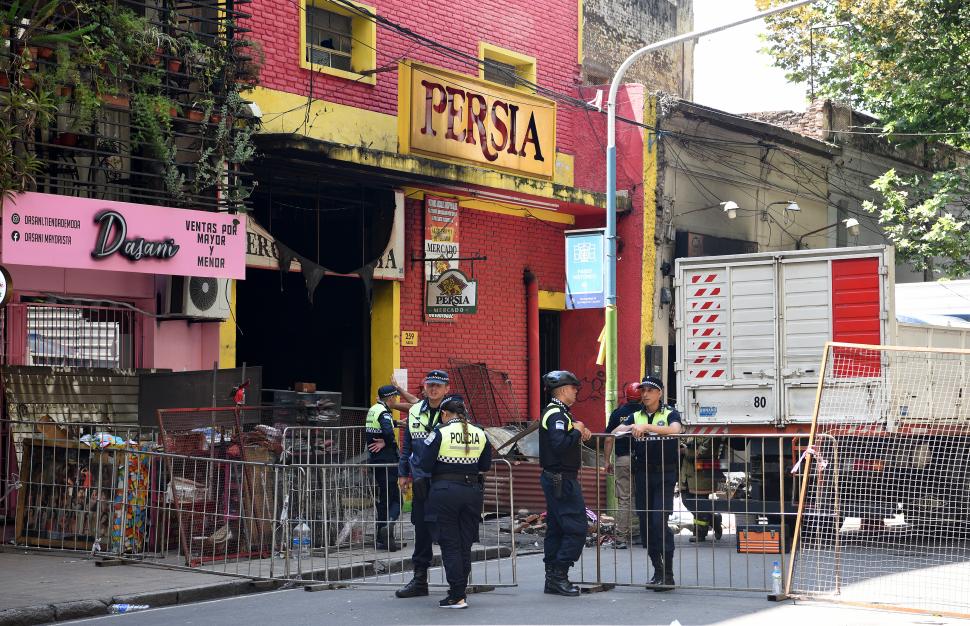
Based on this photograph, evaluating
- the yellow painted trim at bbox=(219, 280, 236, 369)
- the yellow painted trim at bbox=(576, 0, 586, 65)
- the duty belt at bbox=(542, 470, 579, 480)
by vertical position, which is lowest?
the duty belt at bbox=(542, 470, 579, 480)

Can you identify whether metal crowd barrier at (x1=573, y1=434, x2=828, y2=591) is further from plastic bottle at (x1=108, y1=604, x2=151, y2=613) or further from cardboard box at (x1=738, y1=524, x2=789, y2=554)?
plastic bottle at (x1=108, y1=604, x2=151, y2=613)

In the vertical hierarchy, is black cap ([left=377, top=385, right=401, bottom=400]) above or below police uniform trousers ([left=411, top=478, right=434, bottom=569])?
above

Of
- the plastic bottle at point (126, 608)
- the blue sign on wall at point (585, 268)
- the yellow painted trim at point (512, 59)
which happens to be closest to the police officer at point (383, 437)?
the plastic bottle at point (126, 608)

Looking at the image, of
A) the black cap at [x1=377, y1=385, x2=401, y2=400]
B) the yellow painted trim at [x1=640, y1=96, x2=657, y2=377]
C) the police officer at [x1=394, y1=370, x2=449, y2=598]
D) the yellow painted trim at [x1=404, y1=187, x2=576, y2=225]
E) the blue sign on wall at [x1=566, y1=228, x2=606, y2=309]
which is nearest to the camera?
the police officer at [x1=394, y1=370, x2=449, y2=598]

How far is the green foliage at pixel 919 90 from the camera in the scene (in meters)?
25.2

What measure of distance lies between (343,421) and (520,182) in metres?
5.81

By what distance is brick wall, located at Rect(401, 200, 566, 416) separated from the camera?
822 inches

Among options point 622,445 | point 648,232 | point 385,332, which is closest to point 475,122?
point 385,332

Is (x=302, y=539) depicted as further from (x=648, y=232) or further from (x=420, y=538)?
(x=648, y=232)

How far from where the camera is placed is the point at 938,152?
110ft

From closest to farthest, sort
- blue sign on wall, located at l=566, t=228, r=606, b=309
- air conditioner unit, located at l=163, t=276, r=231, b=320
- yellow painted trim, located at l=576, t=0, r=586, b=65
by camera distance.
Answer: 1. air conditioner unit, located at l=163, t=276, r=231, b=320
2. blue sign on wall, located at l=566, t=228, r=606, b=309
3. yellow painted trim, located at l=576, t=0, r=586, b=65

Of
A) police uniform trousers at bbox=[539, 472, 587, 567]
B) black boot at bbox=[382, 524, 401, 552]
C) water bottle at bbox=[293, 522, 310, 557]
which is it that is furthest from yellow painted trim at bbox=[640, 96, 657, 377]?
police uniform trousers at bbox=[539, 472, 587, 567]

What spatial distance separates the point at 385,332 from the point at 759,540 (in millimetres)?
8541

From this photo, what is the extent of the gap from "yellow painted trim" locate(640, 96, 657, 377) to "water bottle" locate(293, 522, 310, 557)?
13.1 meters
